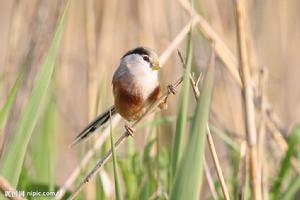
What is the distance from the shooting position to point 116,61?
349 centimetres

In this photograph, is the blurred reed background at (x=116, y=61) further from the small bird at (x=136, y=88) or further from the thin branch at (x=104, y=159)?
the thin branch at (x=104, y=159)

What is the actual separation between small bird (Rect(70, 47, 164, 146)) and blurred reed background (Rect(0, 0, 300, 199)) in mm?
73

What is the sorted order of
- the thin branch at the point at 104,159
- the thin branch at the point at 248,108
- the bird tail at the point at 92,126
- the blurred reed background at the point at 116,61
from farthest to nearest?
the blurred reed background at the point at 116,61, the bird tail at the point at 92,126, the thin branch at the point at 248,108, the thin branch at the point at 104,159

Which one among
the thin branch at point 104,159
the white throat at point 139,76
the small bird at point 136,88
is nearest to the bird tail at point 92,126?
the small bird at point 136,88

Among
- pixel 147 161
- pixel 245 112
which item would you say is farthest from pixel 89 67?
pixel 245 112

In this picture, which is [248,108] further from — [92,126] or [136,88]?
[92,126]

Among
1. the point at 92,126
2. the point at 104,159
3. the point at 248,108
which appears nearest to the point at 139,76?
the point at 92,126

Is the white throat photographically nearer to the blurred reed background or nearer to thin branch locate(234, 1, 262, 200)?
the blurred reed background

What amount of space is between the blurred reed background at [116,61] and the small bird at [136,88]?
0.24ft

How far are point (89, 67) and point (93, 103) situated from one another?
167 mm

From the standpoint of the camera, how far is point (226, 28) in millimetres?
3227

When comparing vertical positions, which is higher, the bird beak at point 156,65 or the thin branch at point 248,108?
the bird beak at point 156,65

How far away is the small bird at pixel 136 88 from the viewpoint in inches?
71.6

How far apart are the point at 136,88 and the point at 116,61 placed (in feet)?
5.49
